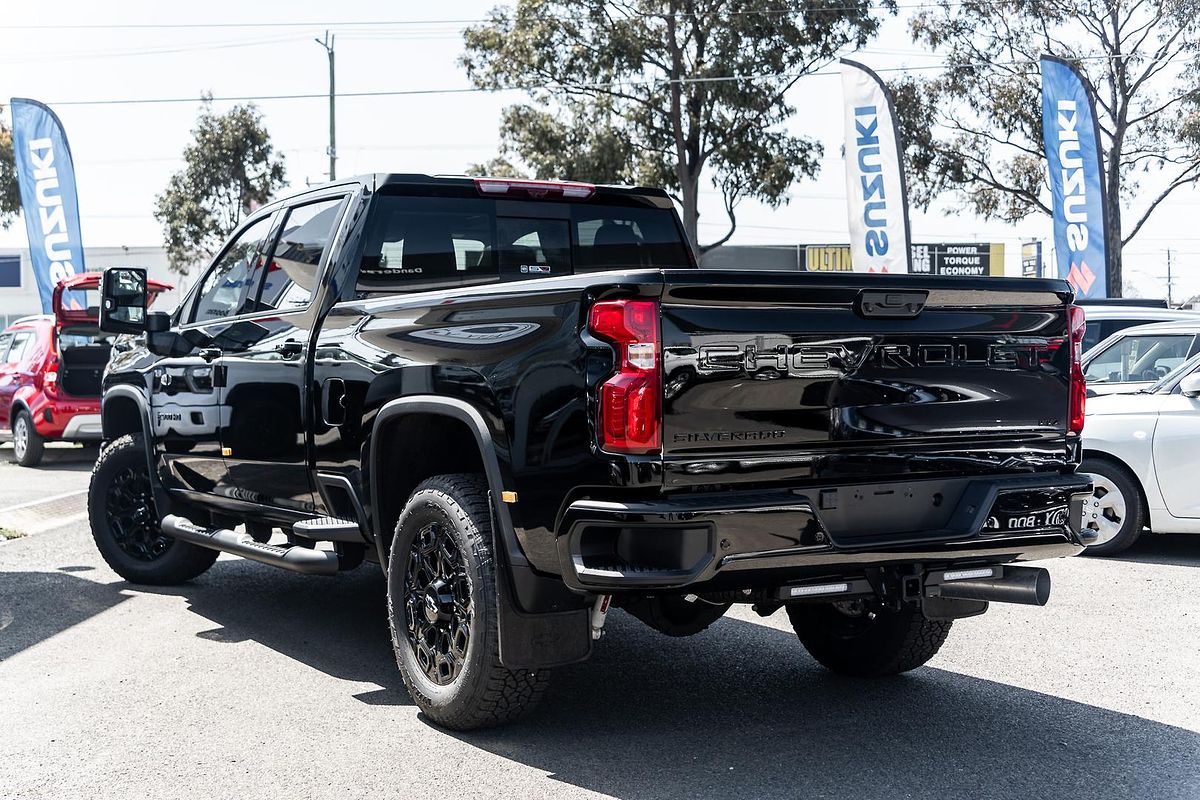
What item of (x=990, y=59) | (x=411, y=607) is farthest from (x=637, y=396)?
(x=990, y=59)

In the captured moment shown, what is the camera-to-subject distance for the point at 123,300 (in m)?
6.89

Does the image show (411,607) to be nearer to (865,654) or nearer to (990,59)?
(865,654)

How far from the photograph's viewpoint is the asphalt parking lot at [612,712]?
4203 mm

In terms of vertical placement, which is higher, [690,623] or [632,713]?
[690,623]

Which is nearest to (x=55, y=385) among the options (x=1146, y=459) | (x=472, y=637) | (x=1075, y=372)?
(x=1146, y=459)

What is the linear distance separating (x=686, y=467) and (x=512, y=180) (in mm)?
2640

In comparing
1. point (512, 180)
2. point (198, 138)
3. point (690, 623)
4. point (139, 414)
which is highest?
point (198, 138)

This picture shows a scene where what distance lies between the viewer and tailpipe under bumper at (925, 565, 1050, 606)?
4383 mm

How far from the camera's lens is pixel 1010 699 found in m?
5.21

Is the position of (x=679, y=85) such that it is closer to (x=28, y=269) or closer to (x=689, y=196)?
(x=689, y=196)

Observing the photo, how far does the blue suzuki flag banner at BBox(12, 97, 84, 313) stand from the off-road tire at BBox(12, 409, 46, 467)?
23.3 feet

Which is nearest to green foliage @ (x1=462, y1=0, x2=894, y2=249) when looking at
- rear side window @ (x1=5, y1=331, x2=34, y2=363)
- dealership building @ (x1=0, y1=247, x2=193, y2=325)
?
rear side window @ (x1=5, y1=331, x2=34, y2=363)

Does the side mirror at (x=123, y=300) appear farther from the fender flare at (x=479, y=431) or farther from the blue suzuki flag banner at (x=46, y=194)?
the blue suzuki flag banner at (x=46, y=194)

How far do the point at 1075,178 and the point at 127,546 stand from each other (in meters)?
18.3
